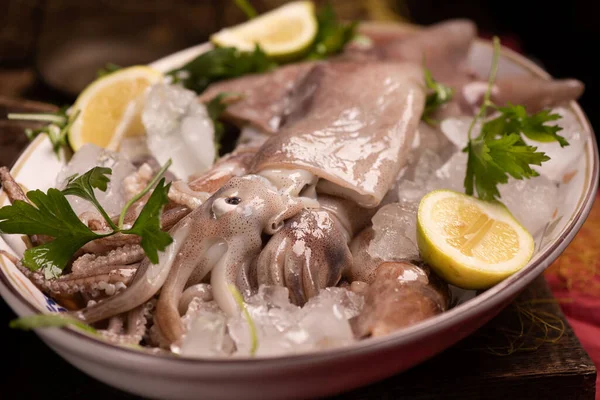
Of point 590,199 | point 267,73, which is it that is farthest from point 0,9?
point 590,199

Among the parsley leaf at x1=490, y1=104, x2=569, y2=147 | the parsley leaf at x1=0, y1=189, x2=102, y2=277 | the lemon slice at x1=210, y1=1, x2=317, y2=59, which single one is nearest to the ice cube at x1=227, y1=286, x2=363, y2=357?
the parsley leaf at x1=0, y1=189, x2=102, y2=277

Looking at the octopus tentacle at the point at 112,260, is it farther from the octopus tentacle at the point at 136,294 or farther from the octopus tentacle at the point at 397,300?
the octopus tentacle at the point at 397,300

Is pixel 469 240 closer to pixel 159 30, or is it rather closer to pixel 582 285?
pixel 582 285

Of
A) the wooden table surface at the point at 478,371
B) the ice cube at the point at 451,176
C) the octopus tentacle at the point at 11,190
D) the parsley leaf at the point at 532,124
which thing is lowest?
the wooden table surface at the point at 478,371

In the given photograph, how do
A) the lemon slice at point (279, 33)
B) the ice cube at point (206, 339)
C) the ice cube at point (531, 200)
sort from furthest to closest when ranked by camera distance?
the lemon slice at point (279, 33), the ice cube at point (531, 200), the ice cube at point (206, 339)

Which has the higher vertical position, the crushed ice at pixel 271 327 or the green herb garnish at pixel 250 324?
the green herb garnish at pixel 250 324

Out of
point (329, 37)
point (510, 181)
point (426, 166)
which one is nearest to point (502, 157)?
point (510, 181)

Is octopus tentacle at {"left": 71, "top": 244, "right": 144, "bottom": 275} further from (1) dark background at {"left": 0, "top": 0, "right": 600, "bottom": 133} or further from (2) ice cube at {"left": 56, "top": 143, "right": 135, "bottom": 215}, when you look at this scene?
(1) dark background at {"left": 0, "top": 0, "right": 600, "bottom": 133}

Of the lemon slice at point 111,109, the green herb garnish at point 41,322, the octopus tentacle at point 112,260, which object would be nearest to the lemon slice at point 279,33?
the lemon slice at point 111,109

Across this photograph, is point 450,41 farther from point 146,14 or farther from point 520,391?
point 146,14

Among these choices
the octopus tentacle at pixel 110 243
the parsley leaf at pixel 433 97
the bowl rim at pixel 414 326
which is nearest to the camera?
the bowl rim at pixel 414 326
